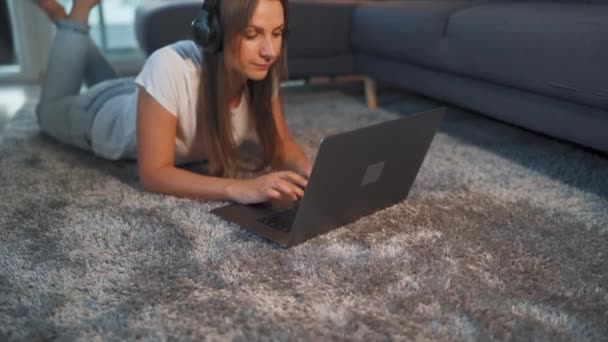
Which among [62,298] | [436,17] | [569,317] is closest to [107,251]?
[62,298]

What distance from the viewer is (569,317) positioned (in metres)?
0.66

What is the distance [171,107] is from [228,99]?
108 mm

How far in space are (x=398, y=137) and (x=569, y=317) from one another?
1.14ft

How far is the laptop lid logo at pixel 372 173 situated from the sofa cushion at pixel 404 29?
2.32 feet

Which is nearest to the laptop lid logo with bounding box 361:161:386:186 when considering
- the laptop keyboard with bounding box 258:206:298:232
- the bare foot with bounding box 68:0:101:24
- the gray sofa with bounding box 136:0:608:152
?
the laptop keyboard with bounding box 258:206:298:232

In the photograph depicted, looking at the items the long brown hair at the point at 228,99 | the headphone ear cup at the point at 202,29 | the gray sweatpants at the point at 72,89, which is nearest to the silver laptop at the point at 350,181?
the long brown hair at the point at 228,99

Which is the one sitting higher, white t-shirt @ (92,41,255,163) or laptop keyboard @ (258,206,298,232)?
white t-shirt @ (92,41,255,163)

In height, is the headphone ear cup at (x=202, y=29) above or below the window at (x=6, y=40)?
above

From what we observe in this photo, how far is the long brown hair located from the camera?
87 cm

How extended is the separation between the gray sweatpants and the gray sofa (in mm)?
302

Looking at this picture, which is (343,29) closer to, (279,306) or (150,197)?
(150,197)

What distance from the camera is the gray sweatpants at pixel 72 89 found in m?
1.30

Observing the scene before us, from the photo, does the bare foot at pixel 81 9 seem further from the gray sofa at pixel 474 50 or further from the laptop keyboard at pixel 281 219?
the laptop keyboard at pixel 281 219

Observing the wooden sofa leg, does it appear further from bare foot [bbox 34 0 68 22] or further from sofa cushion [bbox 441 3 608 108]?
bare foot [bbox 34 0 68 22]
